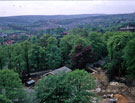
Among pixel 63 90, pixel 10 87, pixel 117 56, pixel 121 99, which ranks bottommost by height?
pixel 121 99

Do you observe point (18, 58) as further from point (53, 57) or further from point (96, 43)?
point (96, 43)

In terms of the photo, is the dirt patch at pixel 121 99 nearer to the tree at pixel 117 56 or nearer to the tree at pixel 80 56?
the tree at pixel 117 56

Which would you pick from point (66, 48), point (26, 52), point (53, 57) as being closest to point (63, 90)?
point (53, 57)

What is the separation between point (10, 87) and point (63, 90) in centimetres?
345

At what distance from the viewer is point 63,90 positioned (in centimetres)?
669

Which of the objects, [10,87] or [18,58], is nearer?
[10,87]

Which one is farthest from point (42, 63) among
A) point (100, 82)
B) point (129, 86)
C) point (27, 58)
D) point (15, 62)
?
point (129, 86)

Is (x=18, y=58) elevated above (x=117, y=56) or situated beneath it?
situated beneath

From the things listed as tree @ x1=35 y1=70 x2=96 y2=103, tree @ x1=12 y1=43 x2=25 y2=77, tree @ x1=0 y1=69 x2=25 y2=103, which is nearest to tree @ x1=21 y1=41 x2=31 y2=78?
tree @ x1=12 y1=43 x2=25 y2=77

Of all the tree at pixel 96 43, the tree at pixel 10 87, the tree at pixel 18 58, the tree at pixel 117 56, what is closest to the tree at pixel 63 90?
the tree at pixel 10 87

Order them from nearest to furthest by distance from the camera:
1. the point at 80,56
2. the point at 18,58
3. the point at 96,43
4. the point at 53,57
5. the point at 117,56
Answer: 1. the point at 117,56
2. the point at 18,58
3. the point at 80,56
4. the point at 53,57
5. the point at 96,43

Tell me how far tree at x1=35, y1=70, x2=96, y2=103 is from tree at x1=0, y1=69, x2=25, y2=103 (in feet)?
4.34

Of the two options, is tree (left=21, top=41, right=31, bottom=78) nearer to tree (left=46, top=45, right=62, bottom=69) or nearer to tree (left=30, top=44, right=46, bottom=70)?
tree (left=30, top=44, right=46, bottom=70)

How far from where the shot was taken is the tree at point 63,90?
6.46 metres
